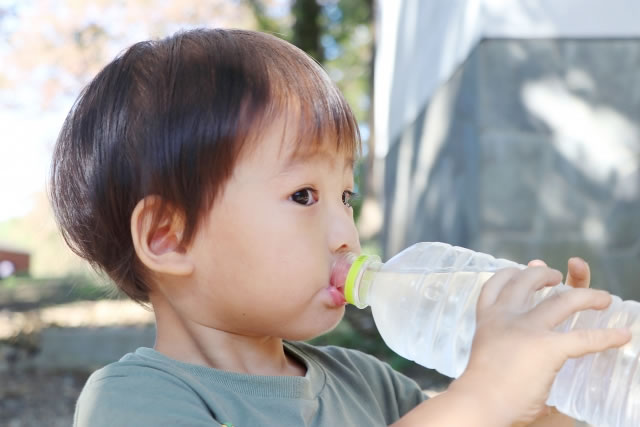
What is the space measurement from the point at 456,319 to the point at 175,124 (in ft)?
2.63

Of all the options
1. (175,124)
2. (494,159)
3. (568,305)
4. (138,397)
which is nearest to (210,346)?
(138,397)

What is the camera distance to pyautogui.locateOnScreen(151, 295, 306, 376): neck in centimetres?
169

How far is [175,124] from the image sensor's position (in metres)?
1.59

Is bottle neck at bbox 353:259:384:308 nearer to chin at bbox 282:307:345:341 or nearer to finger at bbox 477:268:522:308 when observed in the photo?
chin at bbox 282:307:345:341

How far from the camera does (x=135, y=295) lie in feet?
6.14

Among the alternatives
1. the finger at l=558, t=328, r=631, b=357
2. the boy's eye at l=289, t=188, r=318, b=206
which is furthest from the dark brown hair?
the finger at l=558, t=328, r=631, b=357

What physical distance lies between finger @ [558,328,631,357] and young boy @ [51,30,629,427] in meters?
0.56

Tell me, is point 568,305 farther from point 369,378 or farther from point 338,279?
point 369,378

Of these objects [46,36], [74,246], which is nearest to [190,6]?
[46,36]

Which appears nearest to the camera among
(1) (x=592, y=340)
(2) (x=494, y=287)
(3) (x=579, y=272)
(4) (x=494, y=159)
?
(1) (x=592, y=340)

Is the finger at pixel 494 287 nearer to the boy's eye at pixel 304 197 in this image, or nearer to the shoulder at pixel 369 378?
the boy's eye at pixel 304 197

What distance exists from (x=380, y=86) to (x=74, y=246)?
30.3 ft

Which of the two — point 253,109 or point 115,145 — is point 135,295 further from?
point 253,109

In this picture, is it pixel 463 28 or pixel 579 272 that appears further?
pixel 463 28
